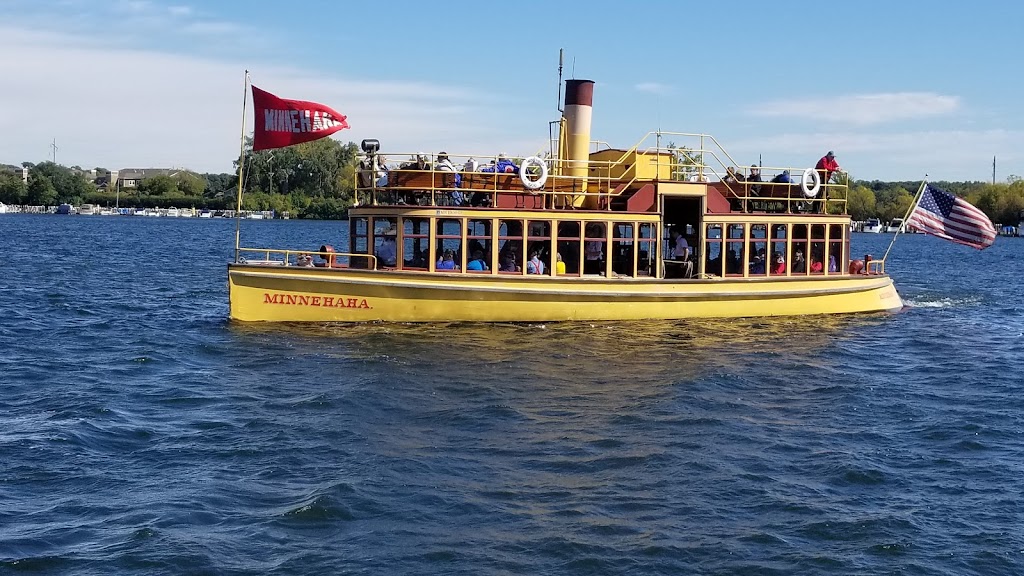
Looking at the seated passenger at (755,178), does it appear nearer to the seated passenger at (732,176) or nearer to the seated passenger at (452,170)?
the seated passenger at (732,176)

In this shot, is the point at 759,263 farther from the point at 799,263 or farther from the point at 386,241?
the point at 386,241

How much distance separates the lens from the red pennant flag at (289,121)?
77.9ft

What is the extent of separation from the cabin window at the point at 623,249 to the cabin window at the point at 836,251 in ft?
19.8

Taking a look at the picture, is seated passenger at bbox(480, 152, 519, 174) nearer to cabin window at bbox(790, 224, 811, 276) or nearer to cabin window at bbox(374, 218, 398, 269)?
cabin window at bbox(374, 218, 398, 269)

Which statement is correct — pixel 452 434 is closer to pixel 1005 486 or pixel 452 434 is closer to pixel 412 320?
pixel 1005 486

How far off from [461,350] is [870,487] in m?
9.79

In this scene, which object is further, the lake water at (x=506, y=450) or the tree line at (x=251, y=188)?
the tree line at (x=251, y=188)

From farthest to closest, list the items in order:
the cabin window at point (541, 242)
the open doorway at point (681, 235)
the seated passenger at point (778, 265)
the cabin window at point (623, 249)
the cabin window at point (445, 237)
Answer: the seated passenger at point (778, 265) → the open doorway at point (681, 235) → the cabin window at point (623, 249) → the cabin window at point (541, 242) → the cabin window at point (445, 237)

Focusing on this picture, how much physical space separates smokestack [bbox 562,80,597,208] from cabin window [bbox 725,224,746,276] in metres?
3.83

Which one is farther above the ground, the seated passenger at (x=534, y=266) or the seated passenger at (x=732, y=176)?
the seated passenger at (x=732, y=176)

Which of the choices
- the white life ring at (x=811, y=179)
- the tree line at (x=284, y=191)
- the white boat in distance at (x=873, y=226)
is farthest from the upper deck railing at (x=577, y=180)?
the white boat in distance at (x=873, y=226)

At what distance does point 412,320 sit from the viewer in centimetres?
2433

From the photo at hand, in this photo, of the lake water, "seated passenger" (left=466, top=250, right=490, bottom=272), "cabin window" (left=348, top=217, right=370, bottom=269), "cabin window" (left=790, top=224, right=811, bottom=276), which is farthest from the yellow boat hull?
"cabin window" (left=348, top=217, right=370, bottom=269)

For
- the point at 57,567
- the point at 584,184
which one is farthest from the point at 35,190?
the point at 57,567
